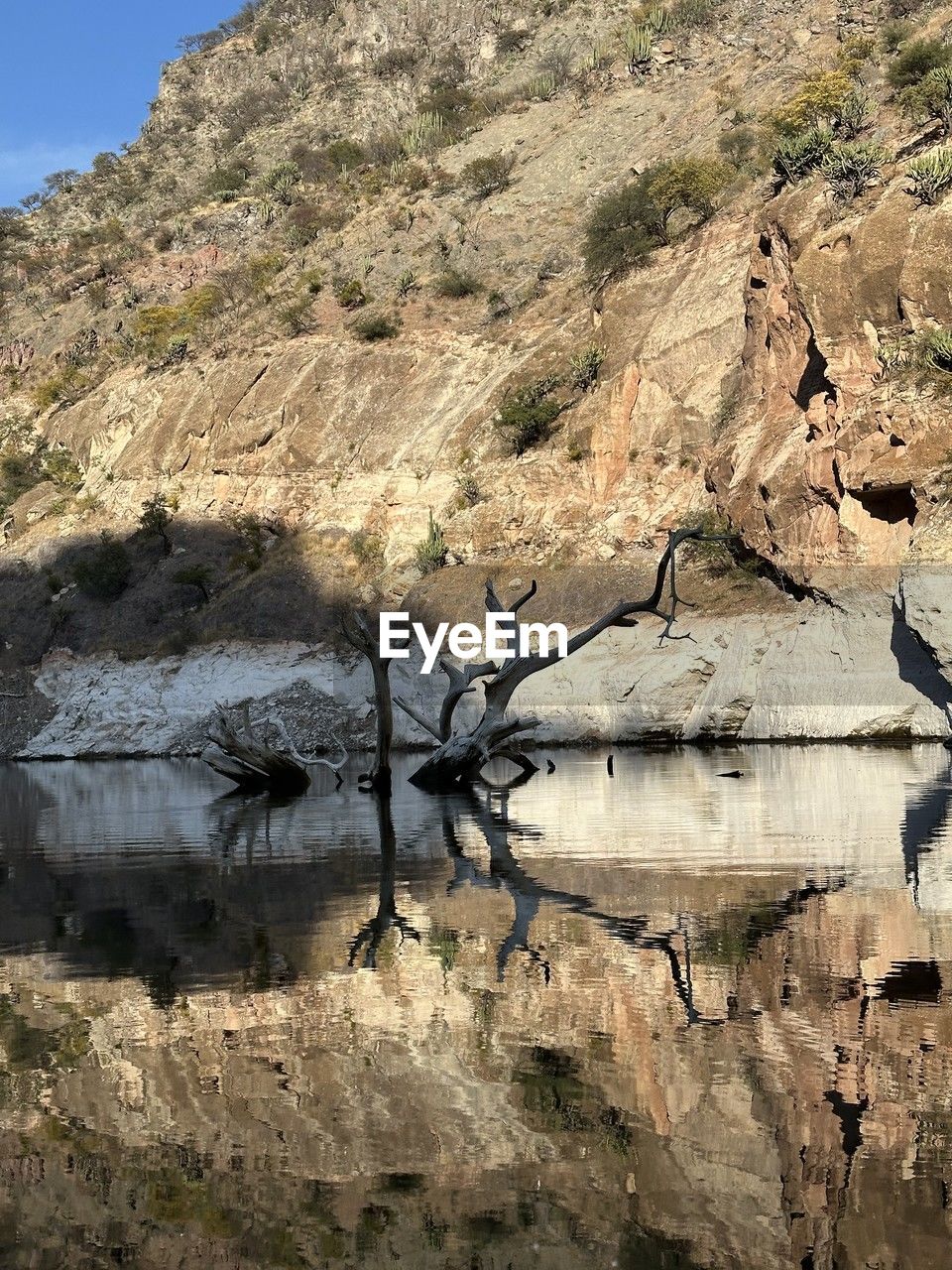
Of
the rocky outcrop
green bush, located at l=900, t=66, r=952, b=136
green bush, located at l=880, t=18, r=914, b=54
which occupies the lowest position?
the rocky outcrop

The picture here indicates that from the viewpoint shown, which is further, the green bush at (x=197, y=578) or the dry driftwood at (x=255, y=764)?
the green bush at (x=197, y=578)

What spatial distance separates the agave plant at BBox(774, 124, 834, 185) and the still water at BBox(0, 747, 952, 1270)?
116ft

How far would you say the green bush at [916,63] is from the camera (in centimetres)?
4803

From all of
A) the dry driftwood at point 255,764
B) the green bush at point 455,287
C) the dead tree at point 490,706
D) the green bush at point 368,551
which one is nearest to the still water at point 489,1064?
the dead tree at point 490,706

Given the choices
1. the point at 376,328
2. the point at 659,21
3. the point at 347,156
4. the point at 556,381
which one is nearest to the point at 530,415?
the point at 556,381

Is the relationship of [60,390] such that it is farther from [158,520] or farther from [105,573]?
[105,573]

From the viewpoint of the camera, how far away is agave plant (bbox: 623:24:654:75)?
7238cm

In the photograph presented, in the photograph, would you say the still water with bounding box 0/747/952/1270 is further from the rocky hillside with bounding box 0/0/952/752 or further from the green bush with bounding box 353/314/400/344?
the green bush with bounding box 353/314/400/344

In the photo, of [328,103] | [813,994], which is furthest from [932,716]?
[328,103]

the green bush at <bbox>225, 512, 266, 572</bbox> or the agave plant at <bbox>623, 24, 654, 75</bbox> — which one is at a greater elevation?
the agave plant at <bbox>623, 24, 654, 75</bbox>

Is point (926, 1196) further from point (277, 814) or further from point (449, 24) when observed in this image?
point (449, 24)

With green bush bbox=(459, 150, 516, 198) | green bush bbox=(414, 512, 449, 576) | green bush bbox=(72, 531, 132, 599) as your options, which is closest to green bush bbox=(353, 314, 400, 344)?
green bush bbox=(459, 150, 516, 198)

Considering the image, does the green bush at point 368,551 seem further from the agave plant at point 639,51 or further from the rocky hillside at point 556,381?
the agave plant at point 639,51

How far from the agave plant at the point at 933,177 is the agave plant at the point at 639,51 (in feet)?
121
